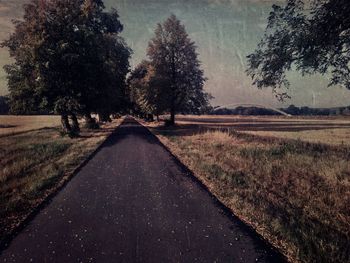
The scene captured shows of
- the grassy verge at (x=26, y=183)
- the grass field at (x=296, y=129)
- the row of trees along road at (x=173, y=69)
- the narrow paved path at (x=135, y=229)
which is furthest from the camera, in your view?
the row of trees along road at (x=173, y=69)

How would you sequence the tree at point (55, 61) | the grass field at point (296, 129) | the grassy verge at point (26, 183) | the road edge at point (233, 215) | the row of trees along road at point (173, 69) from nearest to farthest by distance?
the road edge at point (233, 215) → the grassy verge at point (26, 183) → the tree at point (55, 61) → the grass field at point (296, 129) → the row of trees along road at point (173, 69)

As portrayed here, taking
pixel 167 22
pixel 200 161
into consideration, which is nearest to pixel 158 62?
pixel 167 22

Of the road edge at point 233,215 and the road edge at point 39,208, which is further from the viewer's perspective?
the road edge at point 39,208

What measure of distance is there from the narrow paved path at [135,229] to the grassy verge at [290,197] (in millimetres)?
556

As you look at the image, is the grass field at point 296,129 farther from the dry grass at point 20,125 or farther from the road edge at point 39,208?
the dry grass at point 20,125

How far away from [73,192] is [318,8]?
10613 mm

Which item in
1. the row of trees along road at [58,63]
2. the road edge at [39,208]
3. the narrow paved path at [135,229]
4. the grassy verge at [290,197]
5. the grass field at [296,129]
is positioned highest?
the row of trees along road at [58,63]

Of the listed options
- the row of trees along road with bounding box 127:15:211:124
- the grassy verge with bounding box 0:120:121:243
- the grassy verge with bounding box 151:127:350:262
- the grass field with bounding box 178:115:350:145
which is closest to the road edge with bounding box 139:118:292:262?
the grassy verge with bounding box 151:127:350:262

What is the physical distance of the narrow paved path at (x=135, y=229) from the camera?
505 centimetres

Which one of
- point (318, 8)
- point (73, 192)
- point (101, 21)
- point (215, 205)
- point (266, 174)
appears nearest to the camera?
point (215, 205)

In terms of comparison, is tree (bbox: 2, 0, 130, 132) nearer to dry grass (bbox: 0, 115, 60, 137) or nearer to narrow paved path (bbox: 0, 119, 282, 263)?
dry grass (bbox: 0, 115, 60, 137)

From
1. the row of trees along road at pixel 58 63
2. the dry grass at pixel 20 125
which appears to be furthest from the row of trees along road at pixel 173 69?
the dry grass at pixel 20 125

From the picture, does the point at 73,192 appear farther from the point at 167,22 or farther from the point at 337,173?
the point at 167,22

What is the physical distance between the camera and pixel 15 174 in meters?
11.6
